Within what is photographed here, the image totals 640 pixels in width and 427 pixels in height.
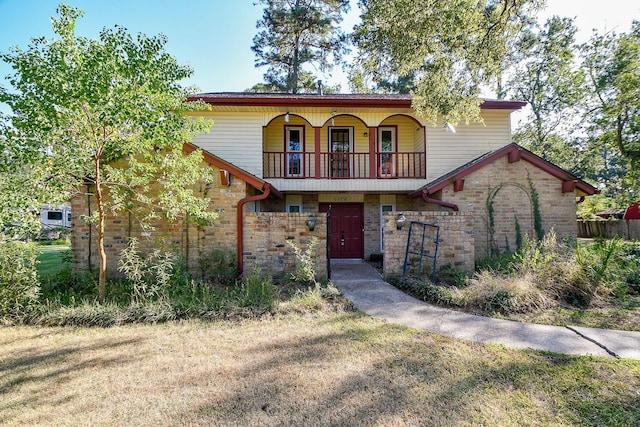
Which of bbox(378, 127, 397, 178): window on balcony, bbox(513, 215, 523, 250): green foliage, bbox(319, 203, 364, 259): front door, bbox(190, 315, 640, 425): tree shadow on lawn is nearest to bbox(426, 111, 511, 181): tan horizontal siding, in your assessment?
bbox(378, 127, 397, 178): window on balcony

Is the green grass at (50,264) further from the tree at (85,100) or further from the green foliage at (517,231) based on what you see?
the green foliage at (517,231)

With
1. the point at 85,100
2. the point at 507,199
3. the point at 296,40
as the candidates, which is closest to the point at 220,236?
the point at 85,100

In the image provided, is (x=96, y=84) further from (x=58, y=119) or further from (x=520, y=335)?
(x=520, y=335)

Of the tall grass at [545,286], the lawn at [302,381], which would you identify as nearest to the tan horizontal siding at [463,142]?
the tall grass at [545,286]

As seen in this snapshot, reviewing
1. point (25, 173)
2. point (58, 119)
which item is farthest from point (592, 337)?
point (25, 173)

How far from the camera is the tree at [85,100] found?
461 cm

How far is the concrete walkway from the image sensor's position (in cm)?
414

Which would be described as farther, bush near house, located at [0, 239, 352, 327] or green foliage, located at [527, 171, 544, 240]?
green foliage, located at [527, 171, 544, 240]

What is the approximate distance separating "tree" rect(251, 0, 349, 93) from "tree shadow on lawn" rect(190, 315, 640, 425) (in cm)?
1888

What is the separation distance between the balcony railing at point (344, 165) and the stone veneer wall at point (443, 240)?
353 cm

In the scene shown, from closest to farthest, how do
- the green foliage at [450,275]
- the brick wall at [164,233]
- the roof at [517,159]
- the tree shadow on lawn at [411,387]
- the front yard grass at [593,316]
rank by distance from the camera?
1. the tree shadow on lawn at [411,387]
2. the front yard grass at [593,316]
3. the green foliage at [450,275]
4. the brick wall at [164,233]
5. the roof at [517,159]

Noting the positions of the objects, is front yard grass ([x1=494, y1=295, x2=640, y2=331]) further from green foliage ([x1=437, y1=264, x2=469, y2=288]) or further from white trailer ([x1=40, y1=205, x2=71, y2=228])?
white trailer ([x1=40, y1=205, x2=71, y2=228])

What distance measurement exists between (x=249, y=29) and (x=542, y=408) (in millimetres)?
22567

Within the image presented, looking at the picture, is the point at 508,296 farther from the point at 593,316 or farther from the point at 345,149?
the point at 345,149
